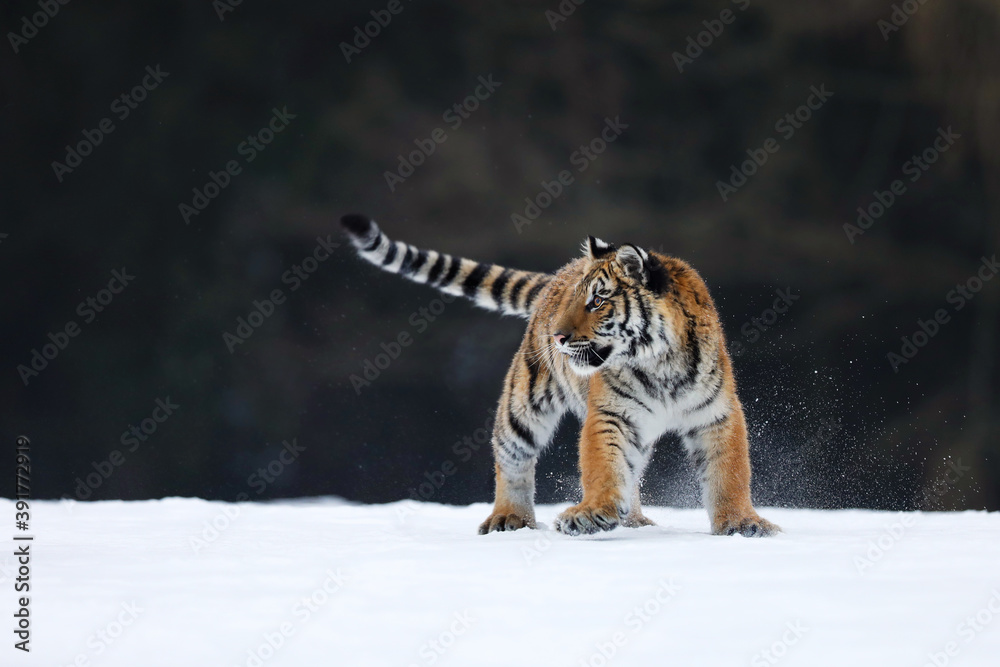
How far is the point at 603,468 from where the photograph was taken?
366cm

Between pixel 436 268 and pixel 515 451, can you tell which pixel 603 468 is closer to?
pixel 515 451

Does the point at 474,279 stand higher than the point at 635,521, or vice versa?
the point at 474,279

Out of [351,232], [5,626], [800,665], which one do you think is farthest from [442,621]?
[351,232]

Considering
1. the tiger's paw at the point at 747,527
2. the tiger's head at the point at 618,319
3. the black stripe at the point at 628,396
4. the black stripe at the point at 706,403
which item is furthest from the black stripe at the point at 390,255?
the tiger's paw at the point at 747,527

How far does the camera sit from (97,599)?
90.4 inches

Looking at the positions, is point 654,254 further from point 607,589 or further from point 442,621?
point 442,621

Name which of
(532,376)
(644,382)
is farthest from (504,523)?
(644,382)

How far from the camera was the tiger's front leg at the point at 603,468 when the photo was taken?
3549mm

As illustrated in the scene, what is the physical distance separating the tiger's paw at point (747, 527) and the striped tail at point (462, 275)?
147cm

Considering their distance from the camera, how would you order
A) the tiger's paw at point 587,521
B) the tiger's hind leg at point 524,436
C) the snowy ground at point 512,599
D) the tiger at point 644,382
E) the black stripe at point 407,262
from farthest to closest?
the black stripe at point 407,262
the tiger's hind leg at point 524,436
the tiger at point 644,382
the tiger's paw at point 587,521
the snowy ground at point 512,599

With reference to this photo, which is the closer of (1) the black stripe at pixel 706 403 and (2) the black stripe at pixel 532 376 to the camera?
(1) the black stripe at pixel 706 403

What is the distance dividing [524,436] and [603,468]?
2.38ft

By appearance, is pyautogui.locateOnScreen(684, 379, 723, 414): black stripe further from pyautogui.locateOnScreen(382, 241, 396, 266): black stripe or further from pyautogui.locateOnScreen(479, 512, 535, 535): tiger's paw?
pyautogui.locateOnScreen(382, 241, 396, 266): black stripe

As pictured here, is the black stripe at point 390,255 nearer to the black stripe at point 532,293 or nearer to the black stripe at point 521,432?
the black stripe at point 532,293
